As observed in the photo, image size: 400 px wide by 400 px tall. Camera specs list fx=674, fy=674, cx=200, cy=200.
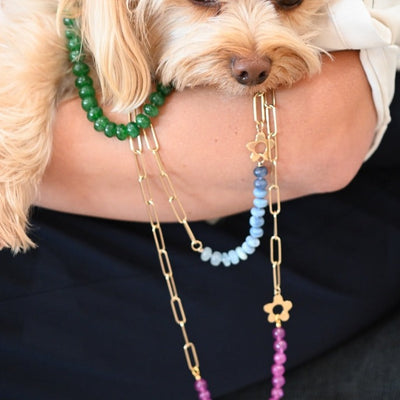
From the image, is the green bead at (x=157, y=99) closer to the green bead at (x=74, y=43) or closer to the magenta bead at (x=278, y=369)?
the green bead at (x=74, y=43)

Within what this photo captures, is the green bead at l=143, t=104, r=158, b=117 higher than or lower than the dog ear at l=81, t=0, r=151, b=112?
lower

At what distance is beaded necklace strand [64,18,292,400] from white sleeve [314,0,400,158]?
135 millimetres

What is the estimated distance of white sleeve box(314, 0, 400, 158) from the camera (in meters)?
0.98

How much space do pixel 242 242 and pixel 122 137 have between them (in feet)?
1.02

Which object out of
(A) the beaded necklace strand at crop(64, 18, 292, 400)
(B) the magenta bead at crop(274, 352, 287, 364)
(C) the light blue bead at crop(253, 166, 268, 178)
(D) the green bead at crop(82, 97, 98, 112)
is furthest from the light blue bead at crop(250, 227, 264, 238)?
(D) the green bead at crop(82, 97, 98, 112)

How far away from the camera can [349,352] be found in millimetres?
1242

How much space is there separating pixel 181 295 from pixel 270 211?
210mm

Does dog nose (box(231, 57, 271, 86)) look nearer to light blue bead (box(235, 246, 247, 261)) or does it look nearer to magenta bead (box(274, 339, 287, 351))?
light blue bead (box(235, 246, 247, 261))

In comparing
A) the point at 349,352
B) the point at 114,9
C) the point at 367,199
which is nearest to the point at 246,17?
the point at 114,9

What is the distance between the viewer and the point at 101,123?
3.37 feet

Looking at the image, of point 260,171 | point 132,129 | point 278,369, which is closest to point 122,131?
point 132,129

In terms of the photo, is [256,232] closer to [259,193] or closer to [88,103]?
[259,193]

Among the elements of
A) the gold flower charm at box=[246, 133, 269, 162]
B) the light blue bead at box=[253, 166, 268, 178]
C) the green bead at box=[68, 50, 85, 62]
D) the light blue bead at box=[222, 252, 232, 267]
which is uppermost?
the green bead at box=[68, 50, 85, 62]

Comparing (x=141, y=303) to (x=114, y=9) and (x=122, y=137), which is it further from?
(x=114, y=9)
